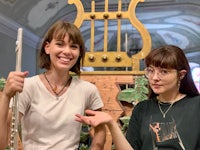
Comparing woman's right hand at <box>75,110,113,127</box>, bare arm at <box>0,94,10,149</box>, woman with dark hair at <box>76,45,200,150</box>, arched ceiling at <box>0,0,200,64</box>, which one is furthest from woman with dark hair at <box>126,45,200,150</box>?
arched ceiling at <box>0,0,200,64</box>

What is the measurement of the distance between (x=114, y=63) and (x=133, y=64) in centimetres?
12

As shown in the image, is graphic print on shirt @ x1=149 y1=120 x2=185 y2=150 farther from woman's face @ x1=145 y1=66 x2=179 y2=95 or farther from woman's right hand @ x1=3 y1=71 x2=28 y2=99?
woman's right hand @ x1=3 y1=71 x2=28 y2=99

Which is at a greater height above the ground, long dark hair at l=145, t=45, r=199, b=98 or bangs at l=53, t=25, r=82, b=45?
bangs at l=53, t=25, r=82, b=45

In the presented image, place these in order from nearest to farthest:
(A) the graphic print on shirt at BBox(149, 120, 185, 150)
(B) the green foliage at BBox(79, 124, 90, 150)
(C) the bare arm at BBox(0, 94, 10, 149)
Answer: (C) the bare arm at BBox(0, 94, 10, 149), (A) the graphic print on shirt at BBox(149, 120, 185, 150), (B) the green foliage at BBox(79, 124, 90, 150)

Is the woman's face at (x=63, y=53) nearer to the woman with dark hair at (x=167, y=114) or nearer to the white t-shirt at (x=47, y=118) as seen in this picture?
the white t-shirt at (x=47, y=118)

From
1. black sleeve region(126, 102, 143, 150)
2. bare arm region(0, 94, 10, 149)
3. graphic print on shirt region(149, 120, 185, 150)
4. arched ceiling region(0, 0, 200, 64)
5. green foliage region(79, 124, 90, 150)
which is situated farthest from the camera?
arched ceiling region(0, 0, 200, 64)

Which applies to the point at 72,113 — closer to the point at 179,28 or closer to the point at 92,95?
the point at 92,95

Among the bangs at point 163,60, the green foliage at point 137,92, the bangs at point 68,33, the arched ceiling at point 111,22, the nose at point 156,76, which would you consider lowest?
the green foliage at point 137,92

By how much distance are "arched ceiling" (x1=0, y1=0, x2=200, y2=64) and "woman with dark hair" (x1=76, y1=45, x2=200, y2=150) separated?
2795mm

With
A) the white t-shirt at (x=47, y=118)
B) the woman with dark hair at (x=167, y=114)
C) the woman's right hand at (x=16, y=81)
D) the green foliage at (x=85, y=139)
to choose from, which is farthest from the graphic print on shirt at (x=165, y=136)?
the woman's right hand at (x=16, y=81)

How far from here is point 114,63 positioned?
2.15 meters

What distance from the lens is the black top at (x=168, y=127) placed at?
5.09 feet

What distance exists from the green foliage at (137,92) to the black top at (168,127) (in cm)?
33

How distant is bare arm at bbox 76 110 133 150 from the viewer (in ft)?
4.87
